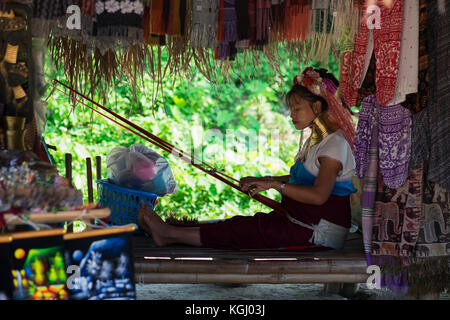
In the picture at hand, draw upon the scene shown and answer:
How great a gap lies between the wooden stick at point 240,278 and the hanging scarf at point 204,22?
1293 mm

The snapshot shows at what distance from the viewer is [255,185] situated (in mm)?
3365

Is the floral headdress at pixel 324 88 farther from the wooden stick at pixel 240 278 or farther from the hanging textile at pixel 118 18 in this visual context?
the hanging textile at pixel 118 18

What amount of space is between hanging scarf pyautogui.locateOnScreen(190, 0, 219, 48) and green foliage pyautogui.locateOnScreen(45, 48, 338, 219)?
11.3ft

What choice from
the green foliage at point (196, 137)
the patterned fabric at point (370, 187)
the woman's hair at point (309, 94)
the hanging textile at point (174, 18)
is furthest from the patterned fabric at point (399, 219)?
the green foliage at point (196, 137)

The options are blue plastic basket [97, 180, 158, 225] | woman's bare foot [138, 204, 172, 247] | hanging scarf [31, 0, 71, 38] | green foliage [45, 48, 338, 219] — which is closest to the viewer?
hanging scarf [31, 0, 71, 38]

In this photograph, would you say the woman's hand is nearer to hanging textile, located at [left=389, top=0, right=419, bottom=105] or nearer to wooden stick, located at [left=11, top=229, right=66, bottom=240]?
hanging textile, located at [left=389, top=0, right=419, bottom=105]

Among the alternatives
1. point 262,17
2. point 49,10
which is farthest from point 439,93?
point 49,10

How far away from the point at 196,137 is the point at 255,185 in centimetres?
412

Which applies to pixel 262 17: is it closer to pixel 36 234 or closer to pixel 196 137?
pixel 36 234

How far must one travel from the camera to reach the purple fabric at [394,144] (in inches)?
125

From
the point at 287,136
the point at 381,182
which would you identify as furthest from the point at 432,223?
the point at 287,136

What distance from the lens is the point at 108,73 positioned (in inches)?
168

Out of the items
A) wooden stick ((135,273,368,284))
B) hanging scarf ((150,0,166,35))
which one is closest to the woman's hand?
wooden stick ((135,273,368,284))

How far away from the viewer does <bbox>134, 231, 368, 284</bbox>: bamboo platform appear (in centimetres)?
303
